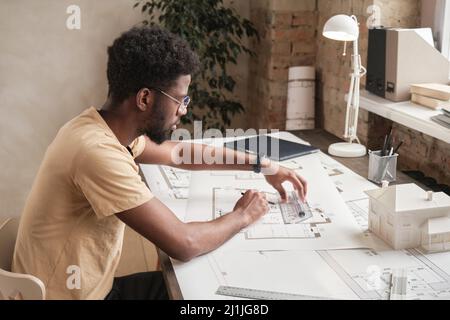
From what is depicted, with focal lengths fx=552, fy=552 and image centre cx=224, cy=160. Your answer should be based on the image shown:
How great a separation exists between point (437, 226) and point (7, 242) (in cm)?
114

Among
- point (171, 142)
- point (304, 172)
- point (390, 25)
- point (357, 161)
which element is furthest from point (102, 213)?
point (390, 25)

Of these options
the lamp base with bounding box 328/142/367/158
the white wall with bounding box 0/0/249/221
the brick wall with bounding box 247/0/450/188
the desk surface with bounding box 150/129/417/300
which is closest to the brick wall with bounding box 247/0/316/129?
the brick wall with bounding box 247/0/450/188

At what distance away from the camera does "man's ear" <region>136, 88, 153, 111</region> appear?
145cm

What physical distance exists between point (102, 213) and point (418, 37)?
1486 mm

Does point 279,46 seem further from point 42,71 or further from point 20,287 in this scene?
point 20,287

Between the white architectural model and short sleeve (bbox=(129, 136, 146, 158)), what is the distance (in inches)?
32.4

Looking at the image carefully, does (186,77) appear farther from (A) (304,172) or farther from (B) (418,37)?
(B) (418,37)

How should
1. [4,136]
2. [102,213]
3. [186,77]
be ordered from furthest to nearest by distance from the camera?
[4,136] → [186,77] → [102,213]

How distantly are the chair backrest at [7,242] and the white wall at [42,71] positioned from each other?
6.73ft

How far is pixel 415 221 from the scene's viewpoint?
54.0 inches

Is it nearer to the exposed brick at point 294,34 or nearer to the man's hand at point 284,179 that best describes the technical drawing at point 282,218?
the man's hand at point 284,179

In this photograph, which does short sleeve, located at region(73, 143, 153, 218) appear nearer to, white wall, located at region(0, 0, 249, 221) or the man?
the man

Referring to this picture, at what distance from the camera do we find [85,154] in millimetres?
1331

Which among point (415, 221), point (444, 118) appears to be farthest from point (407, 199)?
point (444, 118)
